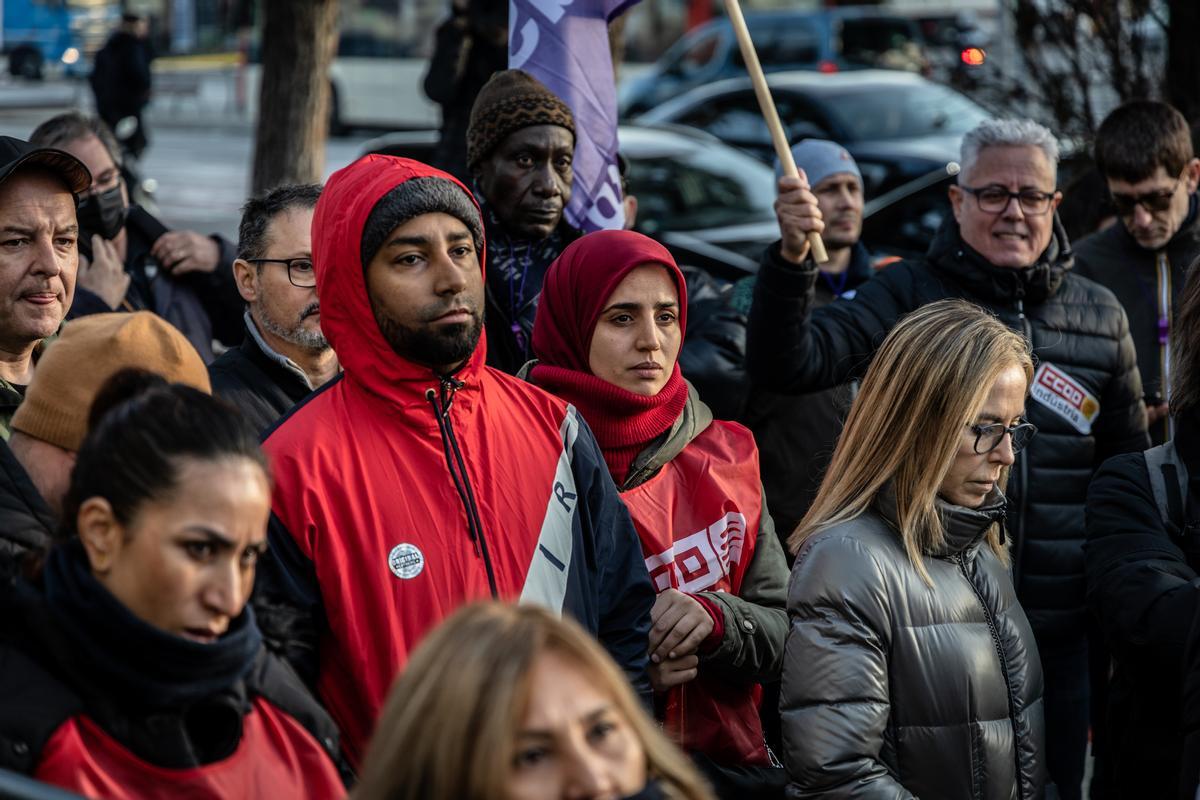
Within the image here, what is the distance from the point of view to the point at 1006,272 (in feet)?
15.4

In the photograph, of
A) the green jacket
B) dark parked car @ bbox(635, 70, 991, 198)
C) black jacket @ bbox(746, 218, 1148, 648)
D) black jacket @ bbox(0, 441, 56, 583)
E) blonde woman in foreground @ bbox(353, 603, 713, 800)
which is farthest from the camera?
dark parked car @ bbox(635, 70, 991, 198)

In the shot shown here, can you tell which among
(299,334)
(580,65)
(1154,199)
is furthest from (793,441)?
(299,334)

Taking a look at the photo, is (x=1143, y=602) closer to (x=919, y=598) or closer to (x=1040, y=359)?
(x=919, y=598)

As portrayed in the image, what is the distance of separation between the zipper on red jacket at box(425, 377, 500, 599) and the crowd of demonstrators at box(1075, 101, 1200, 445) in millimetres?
2976

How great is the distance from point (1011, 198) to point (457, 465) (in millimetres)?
2265

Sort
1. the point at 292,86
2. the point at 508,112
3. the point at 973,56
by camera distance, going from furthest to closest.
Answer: the point at 973,56 < the point at 292,86 < the point at 508,112

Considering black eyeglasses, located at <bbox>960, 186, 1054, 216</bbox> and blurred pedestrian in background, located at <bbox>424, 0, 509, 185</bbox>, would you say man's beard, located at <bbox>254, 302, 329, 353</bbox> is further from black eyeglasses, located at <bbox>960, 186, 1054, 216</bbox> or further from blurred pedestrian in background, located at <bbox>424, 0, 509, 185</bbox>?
blurred pedestrian in background, located at <bbox>424, 0, 509, 185</bbox>

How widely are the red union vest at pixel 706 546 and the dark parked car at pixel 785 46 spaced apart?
16443 mm

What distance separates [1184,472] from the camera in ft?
12.2

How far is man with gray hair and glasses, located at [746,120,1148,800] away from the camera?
4.61 metres

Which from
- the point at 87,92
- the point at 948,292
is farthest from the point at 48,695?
the point at 87,92

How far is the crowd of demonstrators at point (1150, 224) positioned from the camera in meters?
5.42

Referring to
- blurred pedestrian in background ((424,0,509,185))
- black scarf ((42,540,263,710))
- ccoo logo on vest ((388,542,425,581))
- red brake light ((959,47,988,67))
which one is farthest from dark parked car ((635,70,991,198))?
black scarf ((42,540,263,710))

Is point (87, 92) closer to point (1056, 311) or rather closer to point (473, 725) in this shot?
point (1056, 311)
